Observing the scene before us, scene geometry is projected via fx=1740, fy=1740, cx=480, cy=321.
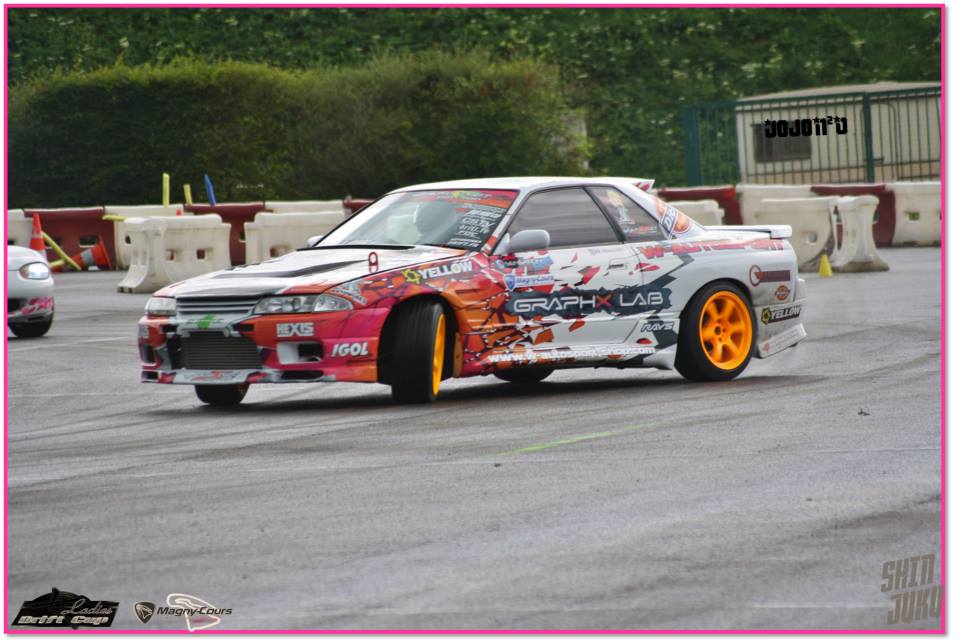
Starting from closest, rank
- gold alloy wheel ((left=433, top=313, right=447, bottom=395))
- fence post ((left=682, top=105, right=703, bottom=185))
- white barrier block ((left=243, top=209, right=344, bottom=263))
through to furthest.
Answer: gold alloy wheel ((left=433, top=313, right=447, bottom=395)) < white barrier block ((left=243, top=209, right=344, bottom=263)) < fence post ((left=682, top=105, right=703, bottom=185))

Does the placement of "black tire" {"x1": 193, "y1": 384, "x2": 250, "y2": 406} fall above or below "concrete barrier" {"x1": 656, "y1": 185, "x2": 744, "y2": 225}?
below

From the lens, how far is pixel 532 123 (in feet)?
121

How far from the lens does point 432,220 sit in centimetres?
1123

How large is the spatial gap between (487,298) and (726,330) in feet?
6.52

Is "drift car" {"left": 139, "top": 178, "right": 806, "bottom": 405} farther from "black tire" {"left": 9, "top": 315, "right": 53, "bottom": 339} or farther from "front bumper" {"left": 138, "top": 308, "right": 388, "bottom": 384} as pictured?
"black tire" {"left": 9, "top": 315, "right": 53, "bottom": 339}

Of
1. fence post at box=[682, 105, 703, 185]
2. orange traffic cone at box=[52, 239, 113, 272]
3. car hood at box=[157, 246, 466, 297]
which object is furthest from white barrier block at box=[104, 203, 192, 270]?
car hood at box=[157, 246, 466, 297]

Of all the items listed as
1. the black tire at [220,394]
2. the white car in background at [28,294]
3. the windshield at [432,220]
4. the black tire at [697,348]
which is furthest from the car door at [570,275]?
the white car in background at [28,294]

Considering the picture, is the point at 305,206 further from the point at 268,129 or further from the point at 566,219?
the point at 566,219

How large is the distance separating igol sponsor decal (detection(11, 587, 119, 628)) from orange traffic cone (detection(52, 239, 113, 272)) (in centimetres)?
2457

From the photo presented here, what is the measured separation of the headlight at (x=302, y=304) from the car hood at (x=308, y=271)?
48mm

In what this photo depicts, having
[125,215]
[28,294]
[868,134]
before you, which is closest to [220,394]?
[28,294]

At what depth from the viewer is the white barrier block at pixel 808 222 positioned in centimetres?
2430

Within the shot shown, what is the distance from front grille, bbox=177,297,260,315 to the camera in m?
10.2

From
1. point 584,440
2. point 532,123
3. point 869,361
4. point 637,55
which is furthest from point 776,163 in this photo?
point 584,440
